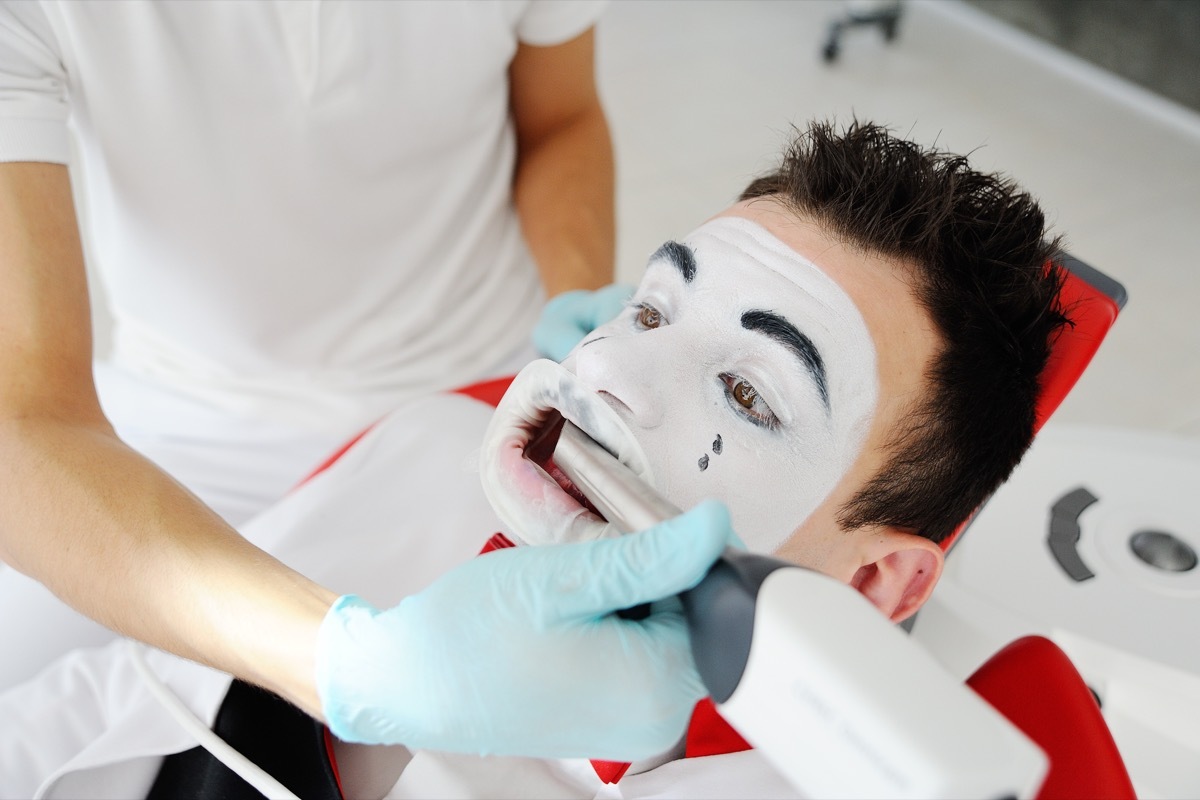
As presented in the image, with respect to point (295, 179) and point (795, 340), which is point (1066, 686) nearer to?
point (795, 340)

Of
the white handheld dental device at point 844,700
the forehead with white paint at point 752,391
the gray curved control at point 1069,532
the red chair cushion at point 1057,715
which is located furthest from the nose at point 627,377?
the gray curved control at point 1069,532

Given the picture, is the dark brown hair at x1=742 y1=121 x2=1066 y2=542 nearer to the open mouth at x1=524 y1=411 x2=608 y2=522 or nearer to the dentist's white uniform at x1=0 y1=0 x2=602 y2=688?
the open mouth at x1=524 y1=411 x2=608 y2=522

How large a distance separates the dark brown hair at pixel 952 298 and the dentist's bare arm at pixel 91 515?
1.55 feet

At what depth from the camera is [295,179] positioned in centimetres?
116

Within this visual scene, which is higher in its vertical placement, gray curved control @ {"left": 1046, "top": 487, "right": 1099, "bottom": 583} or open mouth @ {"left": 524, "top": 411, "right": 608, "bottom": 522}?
open mouth @ {"left": 524, "top": 411, "right": 608, "bottom": 522}

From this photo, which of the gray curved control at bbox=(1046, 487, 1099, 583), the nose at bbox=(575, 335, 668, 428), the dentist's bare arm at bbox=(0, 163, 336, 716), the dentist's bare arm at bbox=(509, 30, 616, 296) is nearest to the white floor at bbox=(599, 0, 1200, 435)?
the gray curved control at bbox=(1046, 487, 1099, 583)

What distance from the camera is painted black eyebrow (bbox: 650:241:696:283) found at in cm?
90

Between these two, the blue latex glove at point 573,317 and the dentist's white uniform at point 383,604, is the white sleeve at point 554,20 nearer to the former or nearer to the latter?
the blue latex glove at point 573,317

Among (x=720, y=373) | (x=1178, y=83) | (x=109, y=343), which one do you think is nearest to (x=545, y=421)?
(x=720, y=373)

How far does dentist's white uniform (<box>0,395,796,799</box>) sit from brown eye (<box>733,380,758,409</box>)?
0.24 m

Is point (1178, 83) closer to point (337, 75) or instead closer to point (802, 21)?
point (802, 21)

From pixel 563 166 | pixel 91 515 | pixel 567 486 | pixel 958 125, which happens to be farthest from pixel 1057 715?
pixel 958 125

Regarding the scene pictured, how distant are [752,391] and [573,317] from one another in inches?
15.3

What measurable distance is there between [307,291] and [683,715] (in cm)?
79
